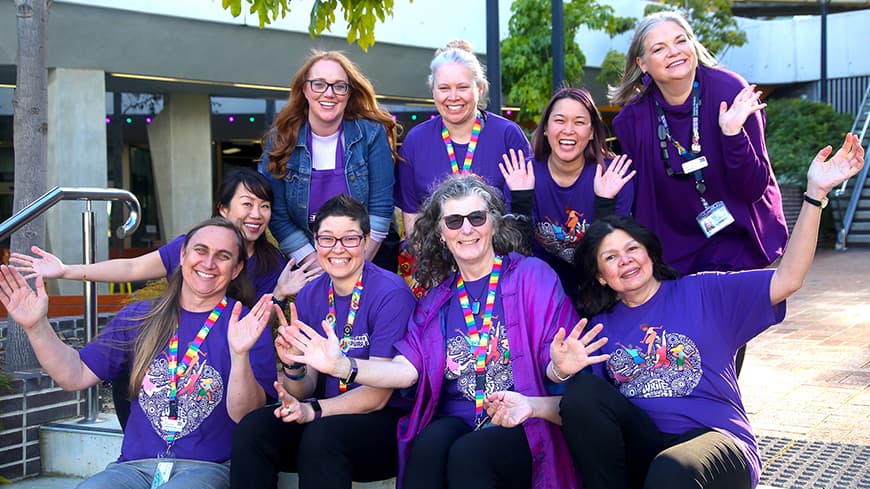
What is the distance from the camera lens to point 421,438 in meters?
3.16

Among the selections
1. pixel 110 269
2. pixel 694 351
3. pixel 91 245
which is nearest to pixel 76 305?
pixel 91 245

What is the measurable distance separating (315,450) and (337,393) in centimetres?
37

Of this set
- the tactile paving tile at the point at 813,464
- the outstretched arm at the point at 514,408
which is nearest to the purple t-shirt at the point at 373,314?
the outstretched arm at the point at 514,408

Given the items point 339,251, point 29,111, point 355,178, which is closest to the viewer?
point 339,251

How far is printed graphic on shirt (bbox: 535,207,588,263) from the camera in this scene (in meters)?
3.74

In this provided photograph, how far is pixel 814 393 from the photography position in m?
5.65

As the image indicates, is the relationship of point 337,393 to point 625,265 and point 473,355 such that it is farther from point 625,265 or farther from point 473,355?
point 625,265

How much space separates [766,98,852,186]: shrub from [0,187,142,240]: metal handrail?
1441 cm

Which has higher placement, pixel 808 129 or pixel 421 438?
pixel 808 129

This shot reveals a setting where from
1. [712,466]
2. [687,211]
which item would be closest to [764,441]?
[687,211]

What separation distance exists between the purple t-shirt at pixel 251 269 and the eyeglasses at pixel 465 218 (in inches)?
43.2

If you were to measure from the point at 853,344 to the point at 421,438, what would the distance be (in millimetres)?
5382

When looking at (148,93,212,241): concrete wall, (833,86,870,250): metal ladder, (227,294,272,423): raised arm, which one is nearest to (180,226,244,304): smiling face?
(227,294,272,423): raised arm

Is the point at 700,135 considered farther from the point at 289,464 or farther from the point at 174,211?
the point at 174,211
